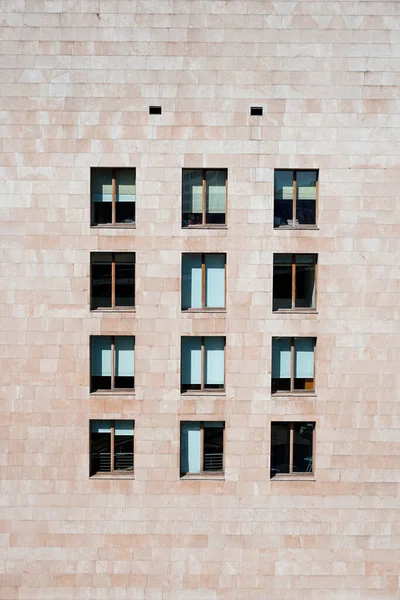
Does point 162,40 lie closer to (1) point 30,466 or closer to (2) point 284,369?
(2) point 284,369

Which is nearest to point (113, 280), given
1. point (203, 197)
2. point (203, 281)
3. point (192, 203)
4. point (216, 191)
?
point (203, 281)

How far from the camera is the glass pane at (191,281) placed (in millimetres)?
17545

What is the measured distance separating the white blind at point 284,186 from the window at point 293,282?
1.83m

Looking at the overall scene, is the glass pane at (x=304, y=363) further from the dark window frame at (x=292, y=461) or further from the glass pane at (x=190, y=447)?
the glass pane at (x=190, y=447)

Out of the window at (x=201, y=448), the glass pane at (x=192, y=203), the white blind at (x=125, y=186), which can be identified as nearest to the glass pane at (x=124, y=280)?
the white blind at (x=125, y=186)

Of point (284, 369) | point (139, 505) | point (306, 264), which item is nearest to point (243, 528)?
point (139, 505)

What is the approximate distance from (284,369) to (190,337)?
10.2 feet

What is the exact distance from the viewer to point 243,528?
17.4 m

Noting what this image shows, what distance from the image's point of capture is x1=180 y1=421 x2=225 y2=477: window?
57.9 ft

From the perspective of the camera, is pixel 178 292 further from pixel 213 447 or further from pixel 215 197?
pixel 213 447

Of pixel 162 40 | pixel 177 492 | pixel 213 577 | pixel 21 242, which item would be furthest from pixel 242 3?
pixel 213 577

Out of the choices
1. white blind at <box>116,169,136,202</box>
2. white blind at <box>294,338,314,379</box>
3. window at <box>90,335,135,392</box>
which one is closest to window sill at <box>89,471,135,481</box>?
window at <box>90,335,135,392</box>

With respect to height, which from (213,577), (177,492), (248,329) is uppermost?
(248,329)

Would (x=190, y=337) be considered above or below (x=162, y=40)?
below
